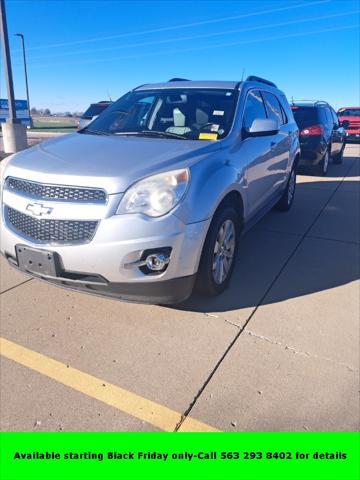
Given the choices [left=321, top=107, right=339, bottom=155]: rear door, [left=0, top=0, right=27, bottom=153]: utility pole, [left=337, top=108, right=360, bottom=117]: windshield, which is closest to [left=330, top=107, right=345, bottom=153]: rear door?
[left=321, top=107, right=339, bottom=155]: rear door

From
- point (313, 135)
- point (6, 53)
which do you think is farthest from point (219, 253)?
point (6, 53)

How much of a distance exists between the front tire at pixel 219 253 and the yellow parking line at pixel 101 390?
1050 millimetres

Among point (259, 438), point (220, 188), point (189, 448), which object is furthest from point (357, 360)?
point (220, 188)

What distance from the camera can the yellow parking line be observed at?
206 cm

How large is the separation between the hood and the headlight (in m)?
0.06

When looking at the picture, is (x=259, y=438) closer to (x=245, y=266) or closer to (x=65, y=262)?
(x=65, y=262)

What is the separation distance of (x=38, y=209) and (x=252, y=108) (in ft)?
8.36

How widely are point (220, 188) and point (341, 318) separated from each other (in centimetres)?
145

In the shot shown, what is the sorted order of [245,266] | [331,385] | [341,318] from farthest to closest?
[245,266] → [341,318] → [331,385]

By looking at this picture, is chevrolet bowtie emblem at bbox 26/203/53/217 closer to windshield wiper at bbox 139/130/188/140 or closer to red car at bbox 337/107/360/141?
windshield wiper at bbox 139/130/188/140

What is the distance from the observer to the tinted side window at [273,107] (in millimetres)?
4652

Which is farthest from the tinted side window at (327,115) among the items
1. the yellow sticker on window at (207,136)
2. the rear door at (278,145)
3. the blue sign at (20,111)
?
the blue sign at (20,111)

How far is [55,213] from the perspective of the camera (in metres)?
2.47

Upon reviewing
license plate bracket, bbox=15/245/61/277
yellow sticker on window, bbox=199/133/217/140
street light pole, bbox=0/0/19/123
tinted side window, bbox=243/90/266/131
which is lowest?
license plate bracket, bbox=15/245/61/277
